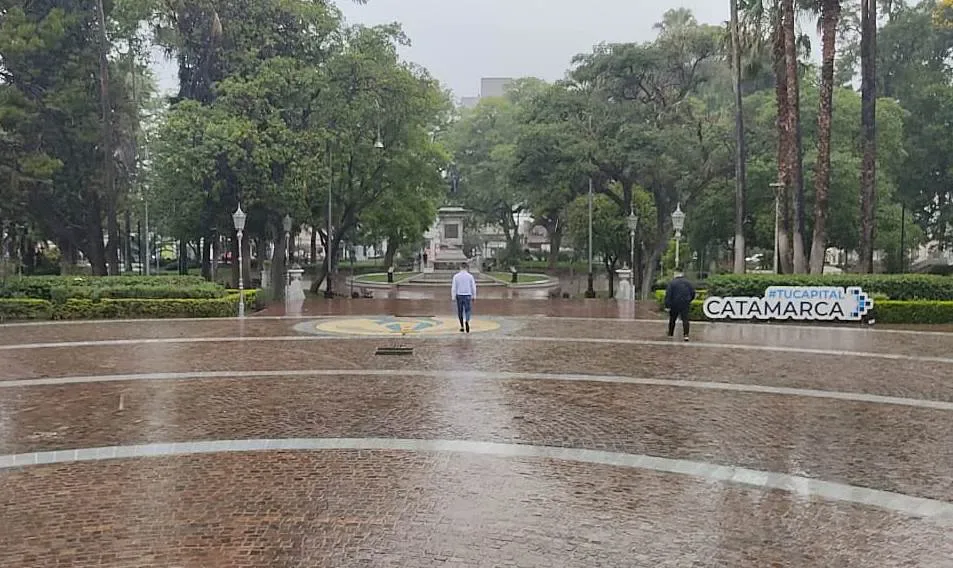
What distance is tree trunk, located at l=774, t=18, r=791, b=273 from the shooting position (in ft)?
79.4

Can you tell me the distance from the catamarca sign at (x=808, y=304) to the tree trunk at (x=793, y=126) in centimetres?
363

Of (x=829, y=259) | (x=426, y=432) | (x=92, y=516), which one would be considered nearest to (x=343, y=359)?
(x=426, y=432)

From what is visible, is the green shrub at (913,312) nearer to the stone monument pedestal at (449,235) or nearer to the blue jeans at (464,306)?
the blue jeans at (464,306)

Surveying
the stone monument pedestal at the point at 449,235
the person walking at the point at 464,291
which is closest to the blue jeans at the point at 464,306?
the person walking at the point at 464,291

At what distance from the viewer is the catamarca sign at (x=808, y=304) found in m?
20.6

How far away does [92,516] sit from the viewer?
229 inches

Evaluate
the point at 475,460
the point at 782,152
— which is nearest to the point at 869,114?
the point at 782,152

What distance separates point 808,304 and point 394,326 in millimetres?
11062

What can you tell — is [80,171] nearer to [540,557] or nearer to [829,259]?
[540,557]

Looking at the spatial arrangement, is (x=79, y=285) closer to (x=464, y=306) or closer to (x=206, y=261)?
(x=464, y=306)

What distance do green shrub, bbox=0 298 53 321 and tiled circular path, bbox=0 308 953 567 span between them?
335 inches

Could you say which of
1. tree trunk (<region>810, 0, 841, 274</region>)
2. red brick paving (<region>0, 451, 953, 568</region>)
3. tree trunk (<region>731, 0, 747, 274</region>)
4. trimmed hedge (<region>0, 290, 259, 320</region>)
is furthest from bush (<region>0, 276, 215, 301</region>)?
tree trunk (<region>810, 0, 841, 274</region>)

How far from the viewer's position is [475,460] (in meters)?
7.30

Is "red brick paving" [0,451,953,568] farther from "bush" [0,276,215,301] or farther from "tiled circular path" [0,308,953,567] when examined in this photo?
"bush" [0,276,215,301]
